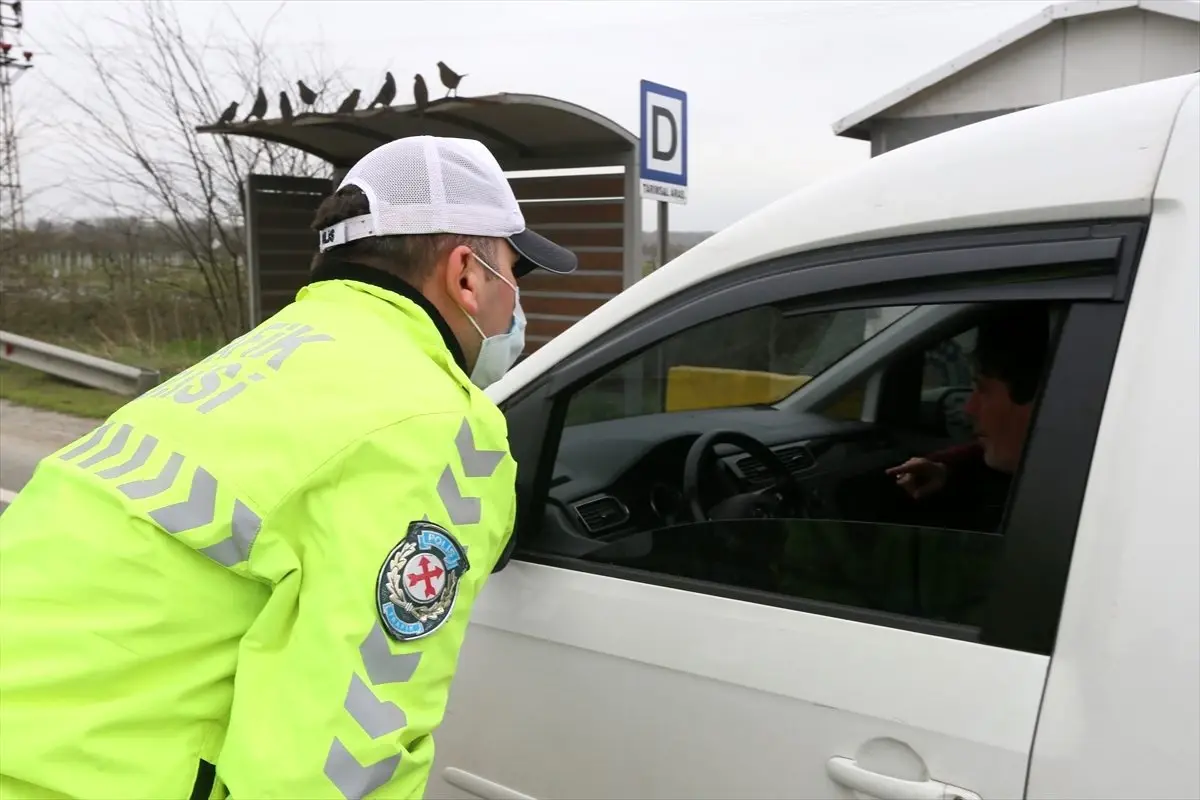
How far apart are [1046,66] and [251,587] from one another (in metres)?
7.82

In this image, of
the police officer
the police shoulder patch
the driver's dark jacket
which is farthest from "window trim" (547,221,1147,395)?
the police shoulder patch

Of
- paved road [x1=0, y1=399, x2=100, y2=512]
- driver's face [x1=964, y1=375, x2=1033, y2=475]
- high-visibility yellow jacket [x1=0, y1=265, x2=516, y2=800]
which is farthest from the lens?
paved road [x1=0, y1=399, x2=100, y2=512]

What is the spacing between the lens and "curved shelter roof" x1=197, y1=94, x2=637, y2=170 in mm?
7398

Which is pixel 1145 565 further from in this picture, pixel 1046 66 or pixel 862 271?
pixel 1046 66

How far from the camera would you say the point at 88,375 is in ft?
32.0

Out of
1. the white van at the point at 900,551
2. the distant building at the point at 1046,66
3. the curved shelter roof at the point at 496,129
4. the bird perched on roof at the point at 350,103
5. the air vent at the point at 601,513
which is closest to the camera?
the white van at the point at 900,551

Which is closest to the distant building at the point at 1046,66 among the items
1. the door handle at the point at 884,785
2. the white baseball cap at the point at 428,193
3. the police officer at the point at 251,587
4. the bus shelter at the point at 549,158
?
the bus shelter at the point at 549,158

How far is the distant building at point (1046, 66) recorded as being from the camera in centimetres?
671

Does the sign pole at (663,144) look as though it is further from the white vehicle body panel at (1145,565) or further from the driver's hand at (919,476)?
the white vehicle body panel at (1145,565)

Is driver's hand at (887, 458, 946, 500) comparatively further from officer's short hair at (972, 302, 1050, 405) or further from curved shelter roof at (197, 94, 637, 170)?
curved shelter roof at (197, 94, 637, 170)

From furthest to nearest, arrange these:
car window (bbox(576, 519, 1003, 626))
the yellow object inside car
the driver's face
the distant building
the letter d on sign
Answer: the distant building < the letter d on sign < the yellow object inside car < the driver's face < car window (bbox(576, 519, 1003, 626))

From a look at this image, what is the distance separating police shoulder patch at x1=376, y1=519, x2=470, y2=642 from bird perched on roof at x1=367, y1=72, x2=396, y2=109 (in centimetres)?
732

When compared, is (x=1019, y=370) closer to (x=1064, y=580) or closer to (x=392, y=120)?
(x=1064, y=580)

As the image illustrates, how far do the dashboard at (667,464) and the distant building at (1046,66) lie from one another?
4493 mm
